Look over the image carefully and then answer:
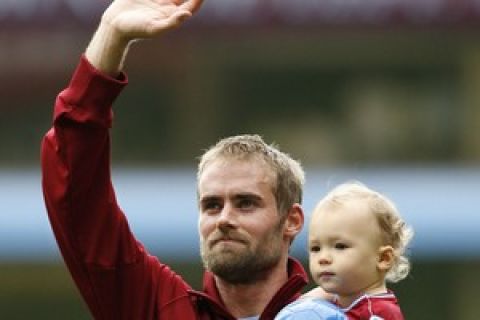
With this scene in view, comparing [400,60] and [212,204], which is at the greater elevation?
[400,60]

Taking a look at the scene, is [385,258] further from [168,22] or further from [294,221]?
[168,22]

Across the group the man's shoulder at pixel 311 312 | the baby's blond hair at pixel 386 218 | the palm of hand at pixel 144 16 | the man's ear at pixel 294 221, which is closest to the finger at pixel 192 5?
the palm of hand at pixel 144 16

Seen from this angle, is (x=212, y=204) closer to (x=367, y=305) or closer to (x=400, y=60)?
(x=367, y=305)

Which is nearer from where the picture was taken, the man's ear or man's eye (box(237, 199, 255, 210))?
man's eye (box(237, 199, 255, 210))

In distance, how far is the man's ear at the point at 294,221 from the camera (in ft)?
16.8

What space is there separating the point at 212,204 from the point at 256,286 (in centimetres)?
26

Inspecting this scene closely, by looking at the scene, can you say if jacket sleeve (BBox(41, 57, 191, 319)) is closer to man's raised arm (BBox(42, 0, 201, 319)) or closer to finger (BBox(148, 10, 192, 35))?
man's raised arm (BBox(42, 0, 201, 319))

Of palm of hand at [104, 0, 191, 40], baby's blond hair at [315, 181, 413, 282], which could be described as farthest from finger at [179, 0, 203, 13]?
baby's blond hair at [315, 181, 413, 282]

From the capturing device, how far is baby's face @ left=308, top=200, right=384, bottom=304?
459cm

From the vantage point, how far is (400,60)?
59.9 ft

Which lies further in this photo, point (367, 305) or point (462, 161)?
point (462, 161)

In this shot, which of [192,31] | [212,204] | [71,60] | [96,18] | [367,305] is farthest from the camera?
[71,60]

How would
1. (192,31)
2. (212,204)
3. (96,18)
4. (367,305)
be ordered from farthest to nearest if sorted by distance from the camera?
(192,31)
(96,18)
(212,204)
(367,305)

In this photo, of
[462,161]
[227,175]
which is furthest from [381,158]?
[227,175]
